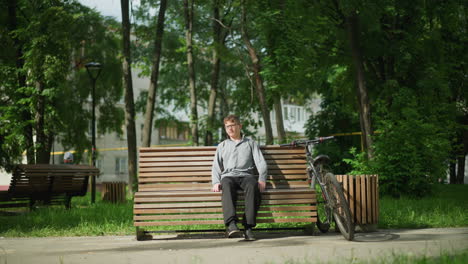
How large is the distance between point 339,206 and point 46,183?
7516 mm

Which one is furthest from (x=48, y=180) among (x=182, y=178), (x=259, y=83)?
(x=259, y=83)

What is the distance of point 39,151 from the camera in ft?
59.7

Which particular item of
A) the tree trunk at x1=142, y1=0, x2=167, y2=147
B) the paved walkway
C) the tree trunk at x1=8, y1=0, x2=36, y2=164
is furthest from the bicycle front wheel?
the tree trunk at x1=8, y1=0, x2=36, y2=164

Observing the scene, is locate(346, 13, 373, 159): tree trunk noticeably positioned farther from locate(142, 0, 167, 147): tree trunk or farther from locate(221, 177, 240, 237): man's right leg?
locate(221, 177, 240, 237): man's right leg

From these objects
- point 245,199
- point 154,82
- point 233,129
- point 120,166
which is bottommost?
point 120,166

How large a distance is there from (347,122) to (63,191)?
56.4 ft

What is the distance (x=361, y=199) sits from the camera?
27.7 feet

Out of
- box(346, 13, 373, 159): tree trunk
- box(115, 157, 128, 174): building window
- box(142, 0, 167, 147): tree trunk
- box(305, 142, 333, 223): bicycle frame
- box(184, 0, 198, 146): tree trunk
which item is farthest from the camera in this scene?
box(115, 157, 128, 174): building window

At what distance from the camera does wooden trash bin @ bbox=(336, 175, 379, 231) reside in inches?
333

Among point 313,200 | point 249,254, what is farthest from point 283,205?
point 249,254

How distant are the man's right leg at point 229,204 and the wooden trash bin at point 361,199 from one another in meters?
1.57

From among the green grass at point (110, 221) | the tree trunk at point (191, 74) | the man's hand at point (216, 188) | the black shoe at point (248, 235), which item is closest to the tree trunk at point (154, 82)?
the tree trunk at point (191, 74)

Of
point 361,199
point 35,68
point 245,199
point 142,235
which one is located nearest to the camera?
point 245,199

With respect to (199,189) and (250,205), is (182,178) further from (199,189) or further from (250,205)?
(250,205)
